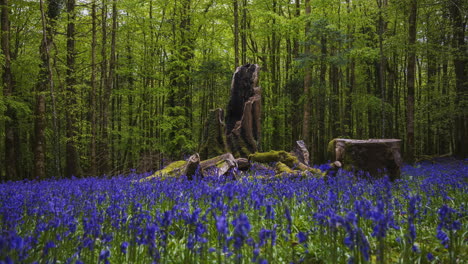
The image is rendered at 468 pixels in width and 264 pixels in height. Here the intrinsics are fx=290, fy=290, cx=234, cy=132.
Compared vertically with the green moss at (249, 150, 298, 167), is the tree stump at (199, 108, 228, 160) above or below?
Answer: above

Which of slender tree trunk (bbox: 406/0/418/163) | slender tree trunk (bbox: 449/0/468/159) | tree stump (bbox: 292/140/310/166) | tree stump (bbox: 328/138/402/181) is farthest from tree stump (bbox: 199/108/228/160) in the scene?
slender tree trunk (bbox: 449/0/468/159)

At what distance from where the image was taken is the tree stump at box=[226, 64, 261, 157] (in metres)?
14.4

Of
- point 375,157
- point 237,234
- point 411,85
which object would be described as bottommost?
point 375,157

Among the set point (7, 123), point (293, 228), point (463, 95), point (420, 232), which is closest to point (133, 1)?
point (7, 123)

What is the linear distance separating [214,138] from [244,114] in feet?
6.91

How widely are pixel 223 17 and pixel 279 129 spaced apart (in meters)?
9.81

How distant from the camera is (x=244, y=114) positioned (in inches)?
583

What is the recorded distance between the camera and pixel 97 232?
2836 millimetres

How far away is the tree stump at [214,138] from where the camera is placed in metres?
13.7

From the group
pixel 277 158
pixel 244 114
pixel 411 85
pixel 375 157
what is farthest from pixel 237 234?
pixel 411 85

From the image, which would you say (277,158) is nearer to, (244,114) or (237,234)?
(244,114)

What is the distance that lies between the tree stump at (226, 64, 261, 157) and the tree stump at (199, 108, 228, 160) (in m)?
0.60

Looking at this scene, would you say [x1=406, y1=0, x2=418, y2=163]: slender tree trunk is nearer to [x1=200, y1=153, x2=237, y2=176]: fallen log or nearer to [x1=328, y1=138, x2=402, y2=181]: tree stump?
[x1=328, y1=138, x2=402, y2=181]: tree stump

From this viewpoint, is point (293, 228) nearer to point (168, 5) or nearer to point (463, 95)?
point (463, 95)
